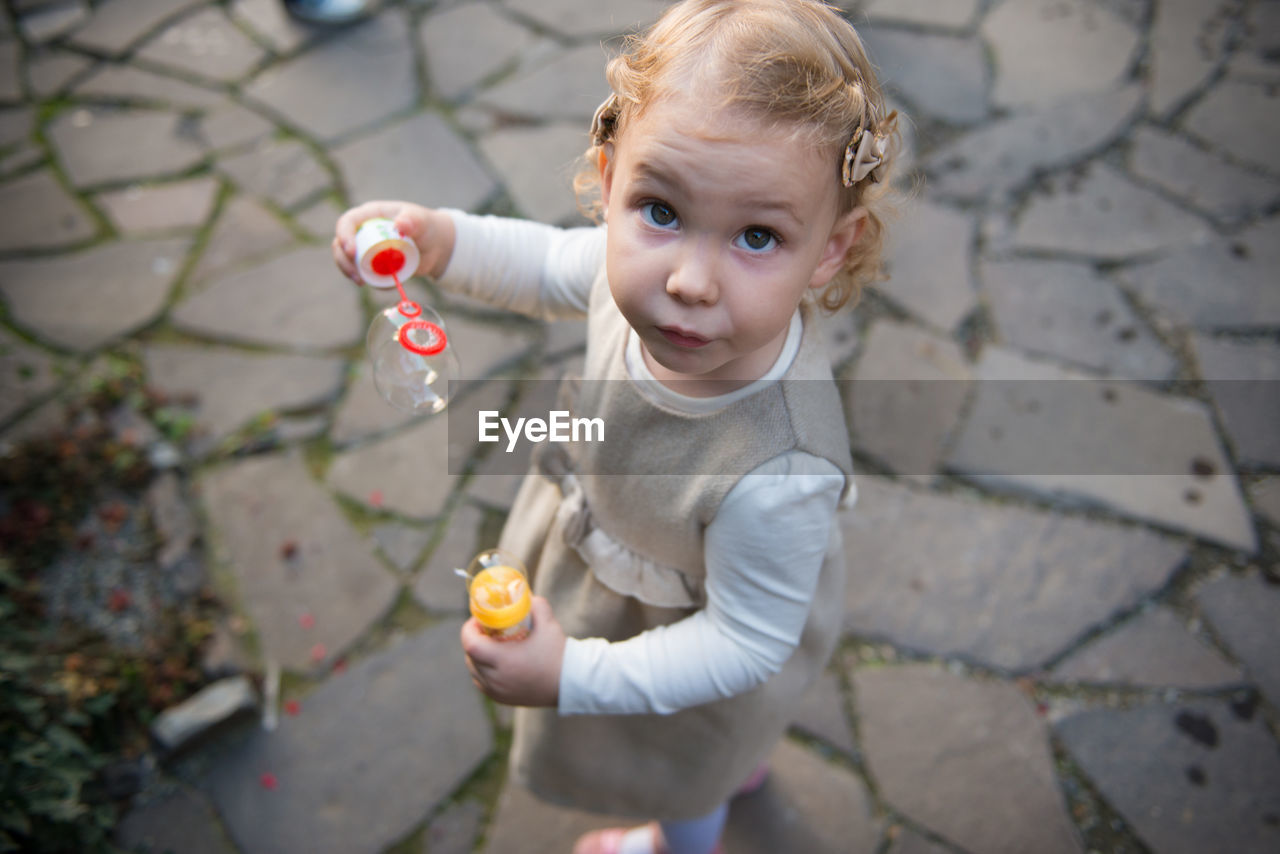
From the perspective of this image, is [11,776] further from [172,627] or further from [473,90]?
[473,90]

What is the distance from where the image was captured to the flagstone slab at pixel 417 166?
280cm

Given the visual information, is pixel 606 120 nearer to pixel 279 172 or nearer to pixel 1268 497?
pixel 1268 497

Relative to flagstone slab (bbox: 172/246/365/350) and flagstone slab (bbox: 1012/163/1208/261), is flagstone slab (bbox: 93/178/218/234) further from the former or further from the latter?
flagstone slab (bbox: 1012/163/1208/261)

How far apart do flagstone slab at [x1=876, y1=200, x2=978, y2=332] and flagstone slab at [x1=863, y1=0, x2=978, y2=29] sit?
100 centimetres

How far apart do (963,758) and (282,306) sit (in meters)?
2.18

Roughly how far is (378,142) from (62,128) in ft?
3.84

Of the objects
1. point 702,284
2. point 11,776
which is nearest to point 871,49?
point 702,284

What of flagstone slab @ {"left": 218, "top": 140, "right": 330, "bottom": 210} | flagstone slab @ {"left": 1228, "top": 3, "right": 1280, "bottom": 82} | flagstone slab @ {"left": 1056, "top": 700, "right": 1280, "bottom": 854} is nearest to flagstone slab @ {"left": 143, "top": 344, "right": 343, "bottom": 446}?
flagstone slab @ {"left": 218, "top": 140, "right": 330, "bottom": 210}

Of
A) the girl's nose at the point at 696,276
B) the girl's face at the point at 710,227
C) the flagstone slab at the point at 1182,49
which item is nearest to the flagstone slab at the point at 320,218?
the girl's face at the point at 710,227

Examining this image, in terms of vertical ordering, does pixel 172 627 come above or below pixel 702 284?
below

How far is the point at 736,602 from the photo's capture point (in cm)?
104

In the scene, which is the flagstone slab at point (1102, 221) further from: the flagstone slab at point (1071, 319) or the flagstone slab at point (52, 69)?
the flagstone slab at point (52, 69)

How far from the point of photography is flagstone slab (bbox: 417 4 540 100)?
3.18 metres

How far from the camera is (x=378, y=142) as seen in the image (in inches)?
117
